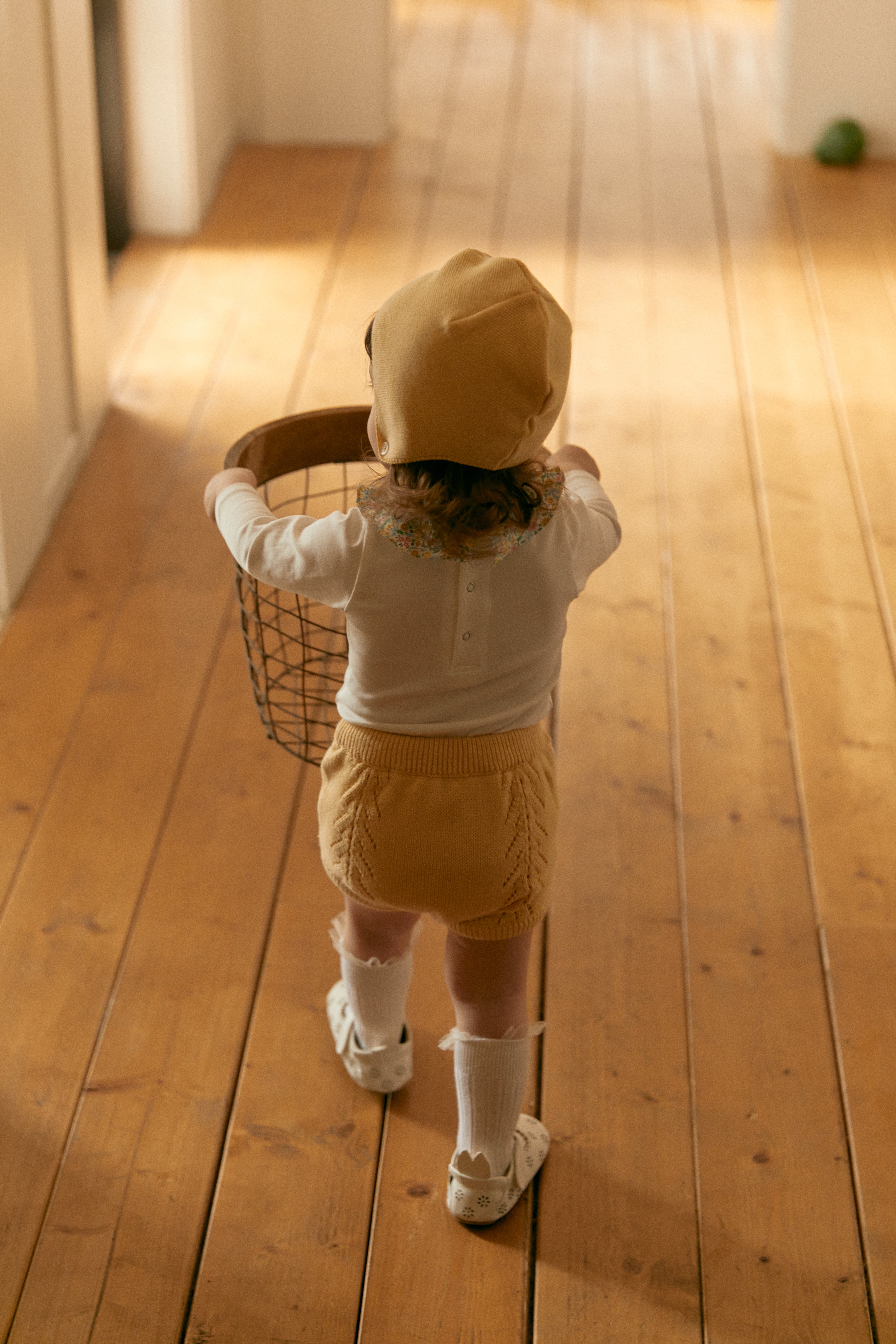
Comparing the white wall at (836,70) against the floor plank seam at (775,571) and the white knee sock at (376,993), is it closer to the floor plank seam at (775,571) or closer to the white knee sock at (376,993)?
the floor plank seam at (775,571)

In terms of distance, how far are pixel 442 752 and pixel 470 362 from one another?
31cm

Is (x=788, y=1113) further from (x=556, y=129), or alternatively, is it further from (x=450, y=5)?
(x=450, y=5)

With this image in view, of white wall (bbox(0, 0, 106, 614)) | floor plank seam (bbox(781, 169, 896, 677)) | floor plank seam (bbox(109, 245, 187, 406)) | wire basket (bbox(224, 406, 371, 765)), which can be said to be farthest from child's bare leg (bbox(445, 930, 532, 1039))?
floor plank seam (bbox(109, 245, 187, 406))

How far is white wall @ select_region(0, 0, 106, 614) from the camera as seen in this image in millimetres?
2012

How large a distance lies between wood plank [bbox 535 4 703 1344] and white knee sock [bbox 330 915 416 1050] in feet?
0.60

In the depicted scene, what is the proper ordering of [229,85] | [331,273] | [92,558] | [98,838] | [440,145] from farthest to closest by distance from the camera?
[440,145] < [229,85] < [331,273] < [92,558] < [98,838]

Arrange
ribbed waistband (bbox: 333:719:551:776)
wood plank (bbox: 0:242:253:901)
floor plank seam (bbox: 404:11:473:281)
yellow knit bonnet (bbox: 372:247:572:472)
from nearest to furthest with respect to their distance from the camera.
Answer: yellow knit bonnet (bbox: 372:247:572:472)
ribbed waistband (bbox: 333:719:551:776)
wood plank (bbox: 0:242:253:901)
floor plank seam (bbox: 404:11:473:281)

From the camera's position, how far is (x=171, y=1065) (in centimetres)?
142

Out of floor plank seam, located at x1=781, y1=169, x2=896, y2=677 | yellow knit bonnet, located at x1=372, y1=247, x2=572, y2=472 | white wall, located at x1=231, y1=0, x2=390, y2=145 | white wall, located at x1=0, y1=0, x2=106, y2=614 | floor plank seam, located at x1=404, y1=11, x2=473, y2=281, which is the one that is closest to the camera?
yellow knit bonnet, located at x1=372, y1=247, x2=572, y2=472

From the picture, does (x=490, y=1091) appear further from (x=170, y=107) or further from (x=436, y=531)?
(x=170, y=107)

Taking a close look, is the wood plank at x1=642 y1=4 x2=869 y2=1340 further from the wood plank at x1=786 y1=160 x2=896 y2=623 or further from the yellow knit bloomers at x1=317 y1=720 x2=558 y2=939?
the yellow knit bloomers at x1=317 y1=720 x2=558 y2=939

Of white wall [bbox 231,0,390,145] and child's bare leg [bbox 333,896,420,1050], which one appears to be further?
white wall [bbox 231,0,390,145]

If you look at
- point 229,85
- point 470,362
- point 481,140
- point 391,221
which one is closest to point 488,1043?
point 470,362

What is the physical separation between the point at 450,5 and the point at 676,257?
8.25 feet
